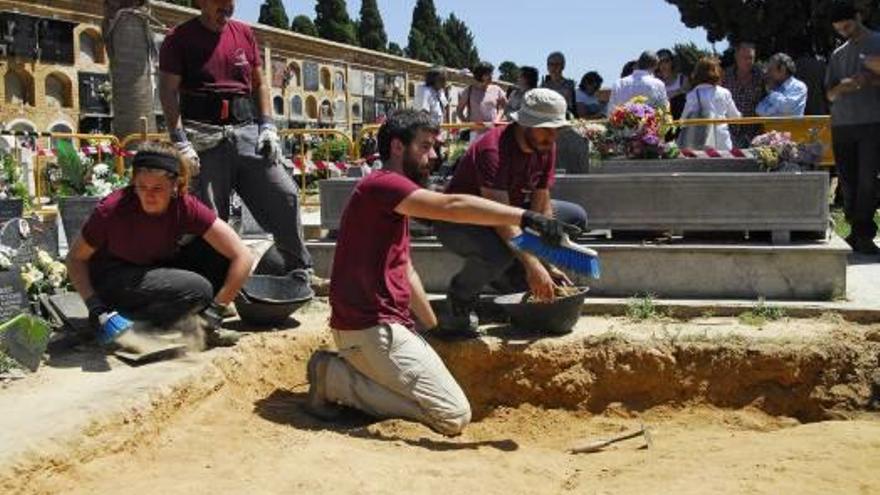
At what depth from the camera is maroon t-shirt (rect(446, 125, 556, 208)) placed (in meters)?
5.62

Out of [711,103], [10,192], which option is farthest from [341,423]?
[711,103]

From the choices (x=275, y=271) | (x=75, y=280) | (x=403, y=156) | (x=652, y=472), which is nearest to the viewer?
(x=652, y=472)

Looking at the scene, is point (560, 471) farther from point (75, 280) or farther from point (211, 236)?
point (75, 280)

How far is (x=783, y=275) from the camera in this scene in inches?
258

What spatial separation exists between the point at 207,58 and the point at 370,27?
44.4 m

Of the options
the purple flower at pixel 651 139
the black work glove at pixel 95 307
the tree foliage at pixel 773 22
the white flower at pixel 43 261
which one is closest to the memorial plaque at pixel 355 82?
the tree foliage at pixel 773 22

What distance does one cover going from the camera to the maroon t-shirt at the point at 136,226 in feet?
17.8

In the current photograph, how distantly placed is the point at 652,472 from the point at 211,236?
2844 mm

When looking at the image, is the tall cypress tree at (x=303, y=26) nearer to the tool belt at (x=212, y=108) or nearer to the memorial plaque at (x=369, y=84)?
the memorial plaque at (x=369, y=84)

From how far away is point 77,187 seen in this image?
25.3 ft

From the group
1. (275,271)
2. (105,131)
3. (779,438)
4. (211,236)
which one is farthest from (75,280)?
(105,131)

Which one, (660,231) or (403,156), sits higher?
(403,156)

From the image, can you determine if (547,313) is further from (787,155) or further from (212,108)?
(787,155)

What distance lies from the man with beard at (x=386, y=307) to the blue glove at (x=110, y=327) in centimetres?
112
